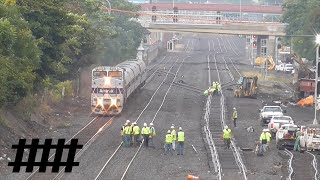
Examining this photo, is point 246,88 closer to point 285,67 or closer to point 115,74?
point 115,74

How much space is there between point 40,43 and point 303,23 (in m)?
54.7

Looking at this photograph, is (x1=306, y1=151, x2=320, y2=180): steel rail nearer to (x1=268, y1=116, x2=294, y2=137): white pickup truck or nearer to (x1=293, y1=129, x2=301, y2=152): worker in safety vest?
(x1=293, y1=129, x2=301, y2=152): worker in safety vest

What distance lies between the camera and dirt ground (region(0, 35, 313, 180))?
3081 centimetres

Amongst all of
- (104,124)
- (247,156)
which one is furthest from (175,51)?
(247,156)

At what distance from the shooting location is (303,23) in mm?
90938

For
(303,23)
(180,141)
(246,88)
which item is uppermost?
(303,23)

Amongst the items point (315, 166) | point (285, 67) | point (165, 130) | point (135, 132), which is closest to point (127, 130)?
point (135, 132)

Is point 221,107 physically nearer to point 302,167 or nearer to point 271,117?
point 271,117

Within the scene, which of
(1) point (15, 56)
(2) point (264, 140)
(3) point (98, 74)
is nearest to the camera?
(2) point (264, 140)

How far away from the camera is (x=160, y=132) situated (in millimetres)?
42938

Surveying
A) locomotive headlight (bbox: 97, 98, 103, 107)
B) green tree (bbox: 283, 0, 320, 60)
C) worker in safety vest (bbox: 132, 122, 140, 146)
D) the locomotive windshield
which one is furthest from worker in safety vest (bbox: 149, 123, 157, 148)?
green tree (bbox: 283, 0, 320, 60)

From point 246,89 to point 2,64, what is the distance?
34.9 metres

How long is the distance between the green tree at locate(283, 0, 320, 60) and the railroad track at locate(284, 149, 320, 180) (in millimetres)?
44331

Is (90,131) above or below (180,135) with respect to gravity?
below
